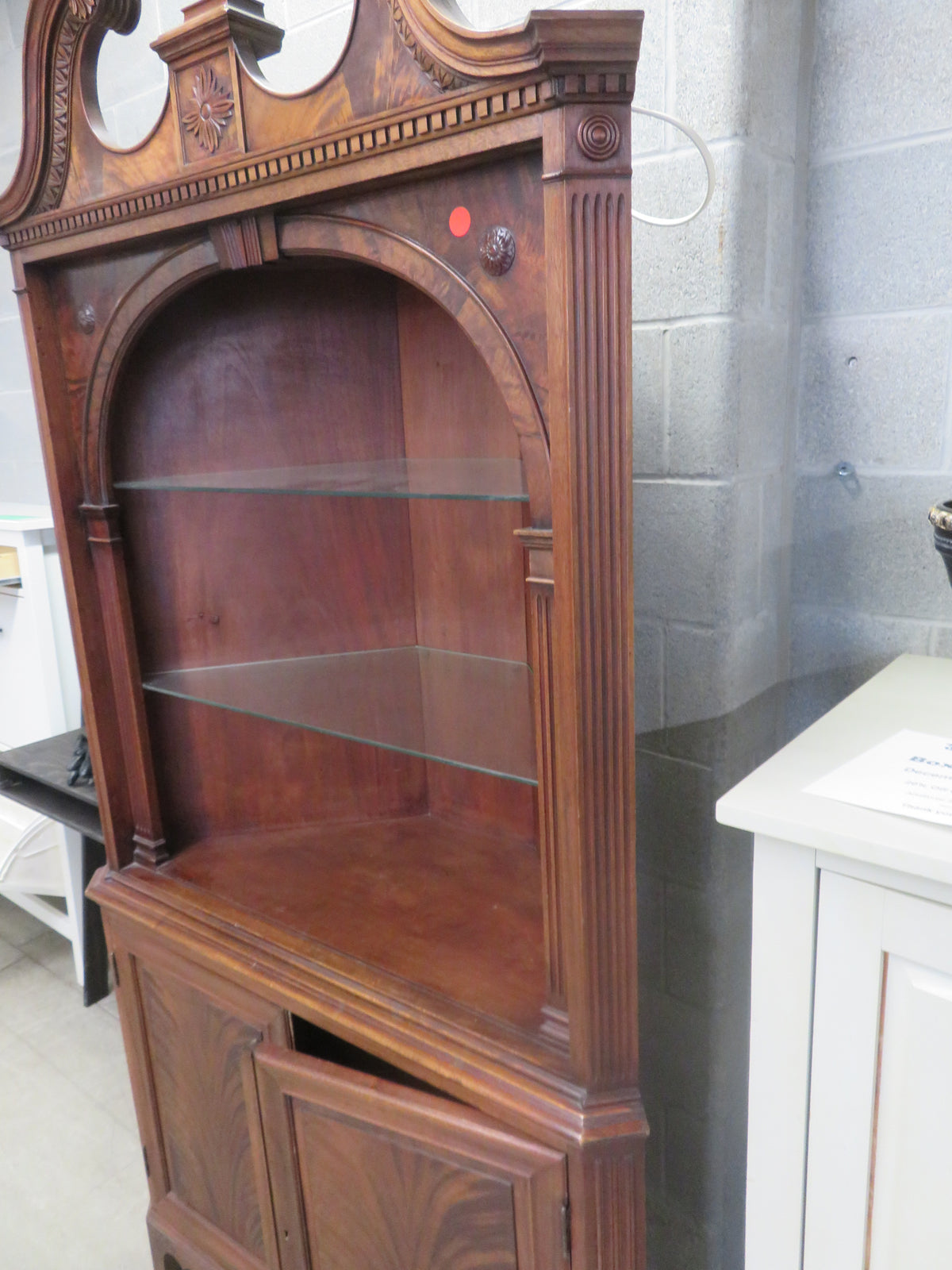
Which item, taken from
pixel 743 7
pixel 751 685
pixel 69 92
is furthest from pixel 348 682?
pixel 743 7

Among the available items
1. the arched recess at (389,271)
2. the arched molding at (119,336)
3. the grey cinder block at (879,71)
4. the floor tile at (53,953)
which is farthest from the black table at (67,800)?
the grey cinder block at (879,71)

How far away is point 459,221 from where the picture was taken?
79 centimetres

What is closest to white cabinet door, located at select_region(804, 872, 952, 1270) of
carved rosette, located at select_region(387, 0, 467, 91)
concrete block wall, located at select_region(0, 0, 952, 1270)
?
concrete block wall, located at select_region(0, 0, 952, 1270)

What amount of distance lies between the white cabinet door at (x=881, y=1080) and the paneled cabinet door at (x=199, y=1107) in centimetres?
61

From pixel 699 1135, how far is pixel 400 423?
1.07m

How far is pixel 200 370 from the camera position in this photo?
49.5 inches

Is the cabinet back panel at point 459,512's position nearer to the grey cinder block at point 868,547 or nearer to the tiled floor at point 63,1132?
the grey cinder block at point 868,547

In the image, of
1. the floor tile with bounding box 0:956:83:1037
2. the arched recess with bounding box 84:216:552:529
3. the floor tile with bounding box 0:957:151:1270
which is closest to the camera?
the arched recess with bounding box 84:216:552:529

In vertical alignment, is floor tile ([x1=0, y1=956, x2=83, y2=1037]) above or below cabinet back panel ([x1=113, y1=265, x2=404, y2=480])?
below

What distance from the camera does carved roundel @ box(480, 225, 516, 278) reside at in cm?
77

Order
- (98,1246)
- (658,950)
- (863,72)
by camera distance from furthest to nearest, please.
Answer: (98,1246)
(658,950)
(863,72)

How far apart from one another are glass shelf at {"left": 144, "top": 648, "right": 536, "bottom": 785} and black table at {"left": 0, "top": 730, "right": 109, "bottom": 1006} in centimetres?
55

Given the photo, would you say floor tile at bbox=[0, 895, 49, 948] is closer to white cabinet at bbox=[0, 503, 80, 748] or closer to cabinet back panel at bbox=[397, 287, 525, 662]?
white cabinet at bbox=[0, 503, 80, 748]

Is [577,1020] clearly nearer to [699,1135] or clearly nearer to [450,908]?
[450,908]
